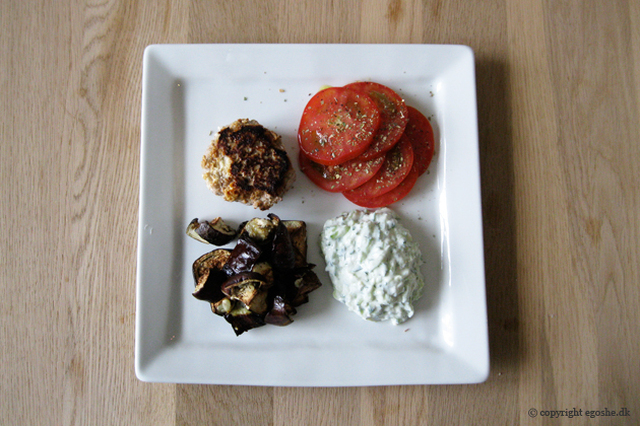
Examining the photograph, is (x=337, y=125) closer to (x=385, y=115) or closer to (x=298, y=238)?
(x=385, y=115)

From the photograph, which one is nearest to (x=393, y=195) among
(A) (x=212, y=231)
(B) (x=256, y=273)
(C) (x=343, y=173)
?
(C) (x=343, y=173)

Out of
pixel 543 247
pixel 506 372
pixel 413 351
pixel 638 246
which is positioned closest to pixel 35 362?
pixel 413 351

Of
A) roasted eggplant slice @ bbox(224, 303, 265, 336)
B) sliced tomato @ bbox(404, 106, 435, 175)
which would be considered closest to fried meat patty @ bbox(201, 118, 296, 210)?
roasted eggplant slice @ bbox(224, 303, 265, 336)

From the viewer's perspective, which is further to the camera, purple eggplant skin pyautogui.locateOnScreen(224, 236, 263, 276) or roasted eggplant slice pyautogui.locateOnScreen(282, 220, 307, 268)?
roasted eggplant slice pyautogui.locateOnScreen(282, 220, 307, 268)

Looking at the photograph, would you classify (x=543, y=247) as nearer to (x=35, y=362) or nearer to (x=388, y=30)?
(x=388, y=30)

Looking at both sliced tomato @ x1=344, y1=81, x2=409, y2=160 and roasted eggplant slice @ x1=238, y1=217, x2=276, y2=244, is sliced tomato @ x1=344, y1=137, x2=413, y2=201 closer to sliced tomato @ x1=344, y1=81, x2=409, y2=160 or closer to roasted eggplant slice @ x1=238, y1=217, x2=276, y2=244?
sliced tomato @ x1=344, y1=81, x2=409, y2=160
